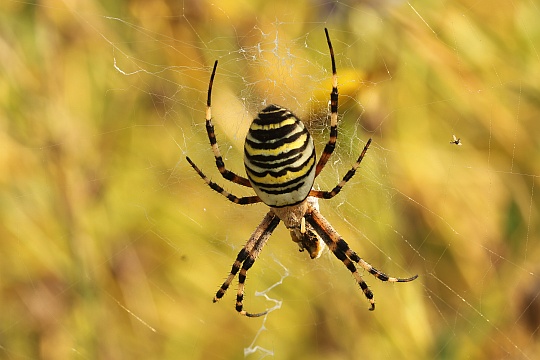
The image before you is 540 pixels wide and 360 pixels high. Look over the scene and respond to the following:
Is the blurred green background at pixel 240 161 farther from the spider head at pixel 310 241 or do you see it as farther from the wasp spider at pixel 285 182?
the spider head at pixel 310 241

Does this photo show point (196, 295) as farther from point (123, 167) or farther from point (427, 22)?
point (427, 22)

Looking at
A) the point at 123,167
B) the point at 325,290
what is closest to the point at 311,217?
the point at 325,290

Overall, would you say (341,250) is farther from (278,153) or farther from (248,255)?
(278,153)

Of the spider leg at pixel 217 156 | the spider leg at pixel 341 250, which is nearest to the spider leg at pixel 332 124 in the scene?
the spider leg at pixel 217 156

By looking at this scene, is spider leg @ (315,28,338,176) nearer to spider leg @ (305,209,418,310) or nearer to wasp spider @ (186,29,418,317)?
wasp spider @ (186,29,418,317)

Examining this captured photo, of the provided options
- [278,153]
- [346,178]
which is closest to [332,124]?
[346,178]
